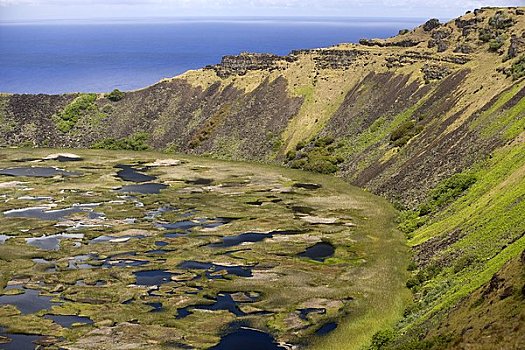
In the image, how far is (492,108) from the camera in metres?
95.2

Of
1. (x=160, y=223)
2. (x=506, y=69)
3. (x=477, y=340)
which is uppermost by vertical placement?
(x=506, y=69)

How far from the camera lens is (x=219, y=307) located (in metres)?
56.4

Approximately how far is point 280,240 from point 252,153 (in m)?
59.0

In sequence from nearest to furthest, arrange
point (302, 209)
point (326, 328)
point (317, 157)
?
point (326, 328)
point (302, 209)
point (317, 157)

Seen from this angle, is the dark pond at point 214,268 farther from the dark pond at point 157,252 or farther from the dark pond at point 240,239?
the dark pond at point 240,239

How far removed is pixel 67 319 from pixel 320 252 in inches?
1136

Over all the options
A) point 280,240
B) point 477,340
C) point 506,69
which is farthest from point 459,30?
point 477,340

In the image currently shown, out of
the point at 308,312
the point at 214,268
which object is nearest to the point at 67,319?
the point at 214,268

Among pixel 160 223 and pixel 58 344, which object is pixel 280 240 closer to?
pixel 160 223

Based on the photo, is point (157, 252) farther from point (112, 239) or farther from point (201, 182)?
point (201, 182)

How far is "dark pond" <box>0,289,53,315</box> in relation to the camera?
56.3 m

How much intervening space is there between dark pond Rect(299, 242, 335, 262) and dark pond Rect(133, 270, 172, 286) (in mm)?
15112

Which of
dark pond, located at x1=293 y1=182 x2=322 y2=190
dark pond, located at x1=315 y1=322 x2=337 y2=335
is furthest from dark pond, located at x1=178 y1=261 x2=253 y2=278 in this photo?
dark pond, located at x1=293 y1=182 x2=322 y2=190

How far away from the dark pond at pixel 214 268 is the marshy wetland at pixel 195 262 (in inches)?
5.0
